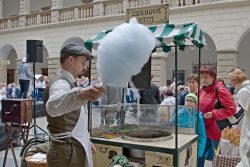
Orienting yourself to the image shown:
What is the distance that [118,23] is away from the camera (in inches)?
595

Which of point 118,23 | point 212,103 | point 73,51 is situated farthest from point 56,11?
point 73,51

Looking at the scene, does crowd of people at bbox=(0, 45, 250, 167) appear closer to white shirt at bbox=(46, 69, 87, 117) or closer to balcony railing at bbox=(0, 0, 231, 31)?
white shirt at bbox=(46, 69, 87, 117)

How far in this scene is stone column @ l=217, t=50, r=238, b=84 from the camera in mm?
12156

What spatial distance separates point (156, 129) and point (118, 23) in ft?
39.6

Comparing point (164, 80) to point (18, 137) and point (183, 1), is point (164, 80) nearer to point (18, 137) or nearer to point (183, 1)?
point (183, 1)

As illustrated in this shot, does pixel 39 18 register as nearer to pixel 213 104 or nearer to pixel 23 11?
pixel 23 11

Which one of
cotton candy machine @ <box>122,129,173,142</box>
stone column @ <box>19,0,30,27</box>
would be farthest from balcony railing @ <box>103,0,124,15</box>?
cotton candy machine @ <box>122,129,173,142</box>

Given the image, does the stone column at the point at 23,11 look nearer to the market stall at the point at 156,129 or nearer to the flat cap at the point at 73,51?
the market stall at the point at 156,129

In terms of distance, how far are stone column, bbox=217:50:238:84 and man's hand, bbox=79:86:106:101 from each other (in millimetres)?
10806

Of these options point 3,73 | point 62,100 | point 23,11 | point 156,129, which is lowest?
point 156,129

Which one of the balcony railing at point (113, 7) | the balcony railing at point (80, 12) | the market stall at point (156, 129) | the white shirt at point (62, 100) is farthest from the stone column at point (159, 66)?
the white shirt at point (62, 100)

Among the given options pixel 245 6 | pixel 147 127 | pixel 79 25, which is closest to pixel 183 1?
pixel 245 6

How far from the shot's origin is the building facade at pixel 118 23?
12211 millimetres

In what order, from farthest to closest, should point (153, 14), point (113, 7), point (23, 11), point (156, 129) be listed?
1. point (23, 11)
2. point (113, 7)
3. point (156, 129)
4. point (153, 14)
